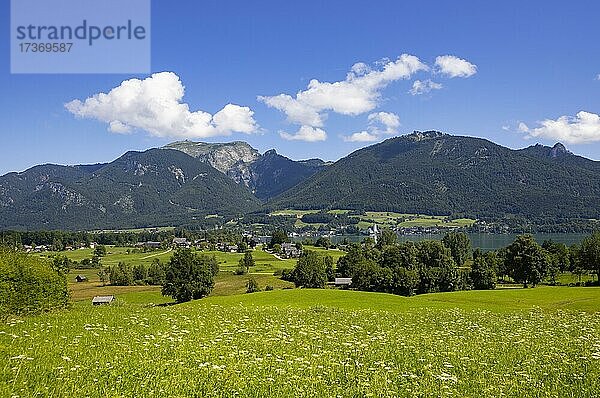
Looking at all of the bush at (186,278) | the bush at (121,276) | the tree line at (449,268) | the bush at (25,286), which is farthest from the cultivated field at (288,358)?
the bush at (121,276)

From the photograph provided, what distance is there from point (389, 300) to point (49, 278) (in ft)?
82.9

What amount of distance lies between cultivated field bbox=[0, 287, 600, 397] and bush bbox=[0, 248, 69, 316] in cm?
705

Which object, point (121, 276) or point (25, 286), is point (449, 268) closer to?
point (25, 286)

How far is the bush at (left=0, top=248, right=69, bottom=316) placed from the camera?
2612 cm

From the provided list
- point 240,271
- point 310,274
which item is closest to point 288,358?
point 310,274

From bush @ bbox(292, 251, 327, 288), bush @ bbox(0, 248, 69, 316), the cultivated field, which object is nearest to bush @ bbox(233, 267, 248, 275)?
bush @ bbox(292, 251, 327, 288)

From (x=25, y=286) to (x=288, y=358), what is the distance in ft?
69.6

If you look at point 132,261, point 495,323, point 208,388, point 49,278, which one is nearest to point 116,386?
point 208,388

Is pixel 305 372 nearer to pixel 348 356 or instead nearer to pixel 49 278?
pixel 348 356

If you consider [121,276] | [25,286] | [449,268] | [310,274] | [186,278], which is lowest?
[121,276]

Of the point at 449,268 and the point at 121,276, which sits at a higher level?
the point at 449,268

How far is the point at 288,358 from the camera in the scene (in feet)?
42.7

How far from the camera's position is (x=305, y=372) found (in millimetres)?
11352

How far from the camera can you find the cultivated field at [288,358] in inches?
393
